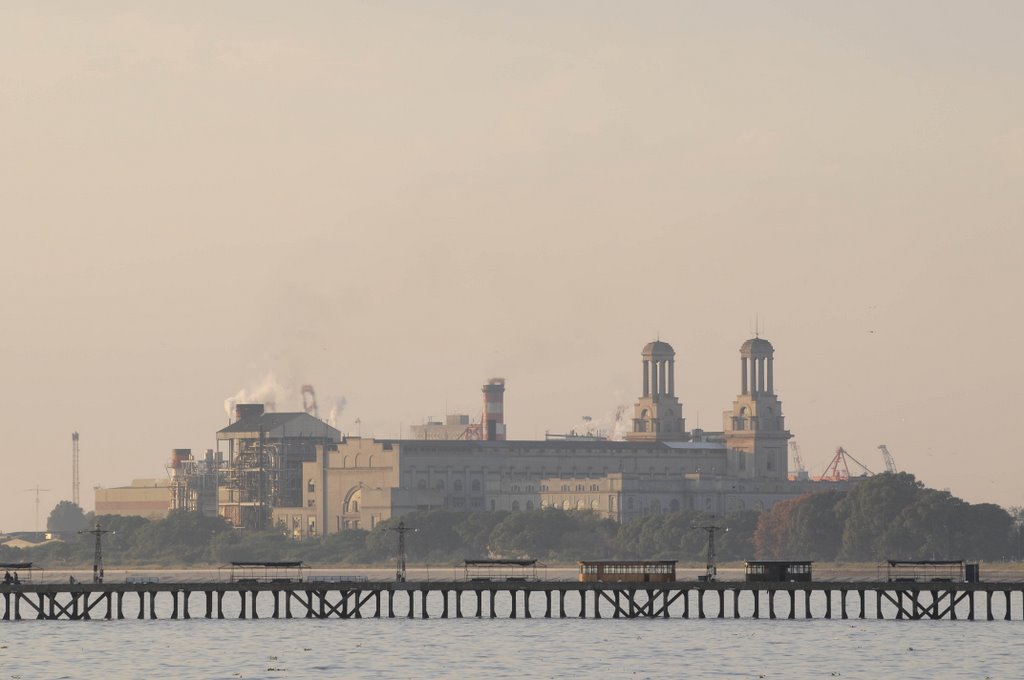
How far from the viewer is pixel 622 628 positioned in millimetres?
196375

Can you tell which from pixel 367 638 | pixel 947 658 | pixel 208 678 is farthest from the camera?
pixel 367 638

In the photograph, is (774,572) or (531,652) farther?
(774,572)

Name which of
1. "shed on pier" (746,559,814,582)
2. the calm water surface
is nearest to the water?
the calm water surface

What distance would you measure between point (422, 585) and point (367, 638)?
5.44m

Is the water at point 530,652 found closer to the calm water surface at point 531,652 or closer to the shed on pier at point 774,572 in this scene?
the calm water surface at point 531,652

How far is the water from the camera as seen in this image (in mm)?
157250

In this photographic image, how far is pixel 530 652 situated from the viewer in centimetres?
17350

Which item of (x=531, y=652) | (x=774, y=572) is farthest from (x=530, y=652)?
(x=774, y=572)

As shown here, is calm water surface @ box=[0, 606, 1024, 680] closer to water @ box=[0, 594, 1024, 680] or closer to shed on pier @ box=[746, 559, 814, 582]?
water @ box=[0, 594, 1024, 680]

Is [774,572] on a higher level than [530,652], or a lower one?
higher

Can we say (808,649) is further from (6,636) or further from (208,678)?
(6,636)

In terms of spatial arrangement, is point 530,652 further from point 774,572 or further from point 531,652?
point 774,572

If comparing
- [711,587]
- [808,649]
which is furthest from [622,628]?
[808,649]

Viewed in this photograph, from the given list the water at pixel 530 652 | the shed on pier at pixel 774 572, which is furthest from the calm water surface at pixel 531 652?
the shed on pier at pixel 774 572
